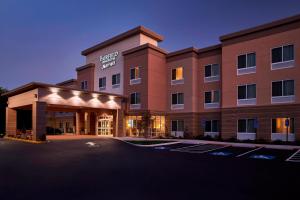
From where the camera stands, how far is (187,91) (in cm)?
3175

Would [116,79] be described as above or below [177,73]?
below

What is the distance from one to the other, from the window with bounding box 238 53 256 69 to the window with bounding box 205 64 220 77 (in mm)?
3443

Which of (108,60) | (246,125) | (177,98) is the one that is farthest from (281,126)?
(108,60)

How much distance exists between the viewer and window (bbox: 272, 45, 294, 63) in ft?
77.6

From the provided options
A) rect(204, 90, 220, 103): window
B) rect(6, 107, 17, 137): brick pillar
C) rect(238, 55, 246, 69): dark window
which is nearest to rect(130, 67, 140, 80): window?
rect(204, 90, 220, 103): window

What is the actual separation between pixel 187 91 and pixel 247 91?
7.81 metres

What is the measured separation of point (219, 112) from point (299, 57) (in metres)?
9.93

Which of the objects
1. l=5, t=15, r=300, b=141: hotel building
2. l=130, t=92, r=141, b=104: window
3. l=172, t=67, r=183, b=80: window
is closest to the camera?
l=5, t=15, r=300, b=141: hotel building

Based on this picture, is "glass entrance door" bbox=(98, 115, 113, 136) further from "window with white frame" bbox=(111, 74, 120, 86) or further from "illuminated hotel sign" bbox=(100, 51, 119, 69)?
"illuminated hotel sign" bbox=(100, 51, 119, 69)

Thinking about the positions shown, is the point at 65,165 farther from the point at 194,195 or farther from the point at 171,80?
the point at 171,80

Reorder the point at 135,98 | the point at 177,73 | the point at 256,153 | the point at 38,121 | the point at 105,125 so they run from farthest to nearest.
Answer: the point at 105,125, the point at 135,98, the point at 177,73, the point at 38,121, the point at 256,153

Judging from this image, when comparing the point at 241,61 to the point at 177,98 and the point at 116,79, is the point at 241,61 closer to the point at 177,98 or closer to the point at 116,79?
the point at 177,98

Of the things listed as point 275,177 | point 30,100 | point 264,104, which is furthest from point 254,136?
point 30,100

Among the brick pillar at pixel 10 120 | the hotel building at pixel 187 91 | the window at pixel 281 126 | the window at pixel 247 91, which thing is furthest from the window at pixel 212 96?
the brick pillar at pixel 10 120
